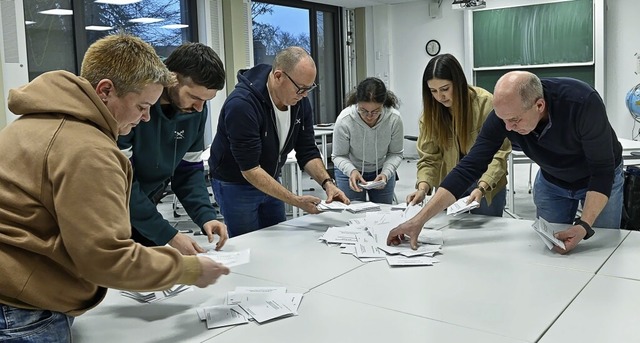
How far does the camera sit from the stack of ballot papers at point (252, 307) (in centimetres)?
136

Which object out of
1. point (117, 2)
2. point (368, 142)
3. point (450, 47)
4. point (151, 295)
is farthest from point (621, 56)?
point (151, 295)

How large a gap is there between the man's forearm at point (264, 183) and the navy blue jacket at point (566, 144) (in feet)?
2.18

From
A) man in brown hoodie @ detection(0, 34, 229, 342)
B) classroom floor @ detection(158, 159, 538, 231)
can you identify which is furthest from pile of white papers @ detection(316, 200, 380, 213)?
classroom floor @ detection(158, 159, 538, 231)

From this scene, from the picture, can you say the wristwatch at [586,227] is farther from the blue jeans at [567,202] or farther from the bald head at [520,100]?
the bald head at [520,100]

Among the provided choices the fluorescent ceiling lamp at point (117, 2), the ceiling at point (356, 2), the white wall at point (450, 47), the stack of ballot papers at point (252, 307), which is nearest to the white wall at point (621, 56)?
the white wall at point (450, 47)

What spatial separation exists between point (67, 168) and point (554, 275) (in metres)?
1.36

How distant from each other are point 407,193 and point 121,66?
5222mm

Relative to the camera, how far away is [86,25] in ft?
17.3

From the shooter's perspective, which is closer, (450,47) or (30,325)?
(30,325)

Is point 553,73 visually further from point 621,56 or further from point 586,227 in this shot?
point 586,227

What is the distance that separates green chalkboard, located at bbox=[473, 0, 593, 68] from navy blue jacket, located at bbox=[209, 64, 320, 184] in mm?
5931

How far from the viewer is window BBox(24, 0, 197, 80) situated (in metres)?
4.88

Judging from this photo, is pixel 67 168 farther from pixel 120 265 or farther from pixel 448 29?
pixel 448 29

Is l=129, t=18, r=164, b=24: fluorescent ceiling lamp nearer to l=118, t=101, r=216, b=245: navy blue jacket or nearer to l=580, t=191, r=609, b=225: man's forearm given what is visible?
l=118, t=101, r=216, b=245: navy blue jacket
